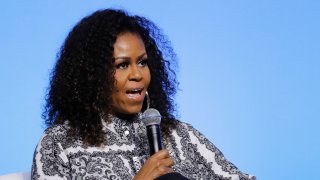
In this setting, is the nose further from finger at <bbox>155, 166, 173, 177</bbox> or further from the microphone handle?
finger at <bbox>155, 166, 173, 177</bbox>

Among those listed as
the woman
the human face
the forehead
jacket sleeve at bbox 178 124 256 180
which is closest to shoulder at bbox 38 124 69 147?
the woman

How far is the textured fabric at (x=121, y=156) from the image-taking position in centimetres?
182

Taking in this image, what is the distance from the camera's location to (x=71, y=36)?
209cm

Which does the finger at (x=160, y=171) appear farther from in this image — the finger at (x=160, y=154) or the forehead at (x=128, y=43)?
the forehead at (x=128, y=43)

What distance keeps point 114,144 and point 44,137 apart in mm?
211

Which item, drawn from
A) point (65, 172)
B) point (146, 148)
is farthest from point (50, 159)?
point (146, 148)

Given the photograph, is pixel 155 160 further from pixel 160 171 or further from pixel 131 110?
pixel 131 110

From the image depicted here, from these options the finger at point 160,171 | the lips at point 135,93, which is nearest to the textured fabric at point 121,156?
the lips at point 135,93

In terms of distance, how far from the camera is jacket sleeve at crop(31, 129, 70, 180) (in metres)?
1.80

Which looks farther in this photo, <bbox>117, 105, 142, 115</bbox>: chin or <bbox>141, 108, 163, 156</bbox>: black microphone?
<bbox>117, 105, 142, 115</bbox>: chin

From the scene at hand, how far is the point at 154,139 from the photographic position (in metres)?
1.66

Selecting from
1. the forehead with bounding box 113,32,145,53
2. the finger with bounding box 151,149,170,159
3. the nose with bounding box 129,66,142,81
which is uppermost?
the forehead with bounding box 113,32,145,53

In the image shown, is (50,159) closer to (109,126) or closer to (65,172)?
(65,172)

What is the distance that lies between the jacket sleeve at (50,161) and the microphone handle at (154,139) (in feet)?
1.00
